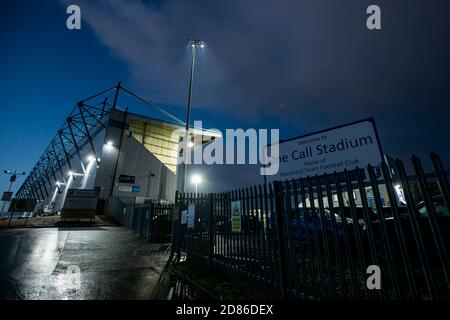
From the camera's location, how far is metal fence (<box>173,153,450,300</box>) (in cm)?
242

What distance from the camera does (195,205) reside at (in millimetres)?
7074

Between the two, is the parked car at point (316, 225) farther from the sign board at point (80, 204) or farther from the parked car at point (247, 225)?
the sign board at point (80, 204)

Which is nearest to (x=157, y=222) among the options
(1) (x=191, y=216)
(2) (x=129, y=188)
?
(1) (x=191, y=216)

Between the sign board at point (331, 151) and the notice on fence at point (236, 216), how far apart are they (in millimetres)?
1194

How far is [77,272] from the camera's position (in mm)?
5367

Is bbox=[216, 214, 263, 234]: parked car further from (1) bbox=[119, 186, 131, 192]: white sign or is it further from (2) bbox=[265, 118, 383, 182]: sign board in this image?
(1) bbox=[119, 186, 131, 192]: white sign

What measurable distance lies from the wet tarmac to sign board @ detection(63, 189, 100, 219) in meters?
10.0

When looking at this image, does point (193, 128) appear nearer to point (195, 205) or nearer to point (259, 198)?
point (195, 205)

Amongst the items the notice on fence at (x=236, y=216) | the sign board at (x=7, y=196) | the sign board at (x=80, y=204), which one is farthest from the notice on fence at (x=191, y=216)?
the sign board at (x=7, y=196)

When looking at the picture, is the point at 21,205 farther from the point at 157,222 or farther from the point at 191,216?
the point at 191,216

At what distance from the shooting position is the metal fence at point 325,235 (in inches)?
95.2
